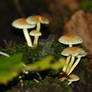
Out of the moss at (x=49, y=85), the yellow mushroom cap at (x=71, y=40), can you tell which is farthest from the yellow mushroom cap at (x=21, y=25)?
the moss at (x=49, y=85)

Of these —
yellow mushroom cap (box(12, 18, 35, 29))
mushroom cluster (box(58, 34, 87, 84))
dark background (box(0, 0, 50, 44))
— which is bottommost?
dark background (box(0, 0, 50, 44))

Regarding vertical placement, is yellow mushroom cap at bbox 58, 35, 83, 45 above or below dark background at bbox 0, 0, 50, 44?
above

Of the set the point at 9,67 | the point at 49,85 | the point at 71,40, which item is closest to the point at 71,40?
the point at 71,40

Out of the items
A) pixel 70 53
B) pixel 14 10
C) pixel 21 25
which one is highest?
pixel 21 25

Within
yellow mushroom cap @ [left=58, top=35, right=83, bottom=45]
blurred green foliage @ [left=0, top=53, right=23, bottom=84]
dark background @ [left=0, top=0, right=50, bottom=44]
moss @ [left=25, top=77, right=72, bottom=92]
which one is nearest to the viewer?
blurred green foliage @ [left=0, top=53, right=23, bottom=84]

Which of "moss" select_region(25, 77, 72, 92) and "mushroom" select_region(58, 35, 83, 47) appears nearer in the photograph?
"moss" select_region(25, 77, 72, 92)

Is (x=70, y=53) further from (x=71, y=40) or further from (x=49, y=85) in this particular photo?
(x=49, y=85)

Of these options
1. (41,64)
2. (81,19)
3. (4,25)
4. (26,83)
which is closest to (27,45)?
(26,83)

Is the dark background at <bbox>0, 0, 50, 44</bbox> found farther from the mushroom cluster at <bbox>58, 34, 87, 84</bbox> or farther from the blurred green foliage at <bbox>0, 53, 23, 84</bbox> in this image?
the blurred green foliage at <bbox>0, 53, 23, 84</bbox>

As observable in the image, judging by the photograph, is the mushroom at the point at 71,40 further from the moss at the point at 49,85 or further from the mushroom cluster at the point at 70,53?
the moss at the point at 49,85

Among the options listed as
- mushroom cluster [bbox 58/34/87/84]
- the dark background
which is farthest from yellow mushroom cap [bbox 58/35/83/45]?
the dark background

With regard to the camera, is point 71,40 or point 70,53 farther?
point 71,40

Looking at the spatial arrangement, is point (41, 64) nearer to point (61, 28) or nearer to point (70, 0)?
point (61, 28)
